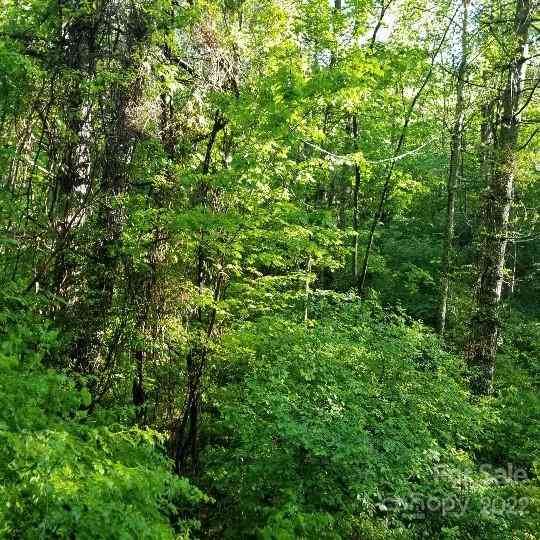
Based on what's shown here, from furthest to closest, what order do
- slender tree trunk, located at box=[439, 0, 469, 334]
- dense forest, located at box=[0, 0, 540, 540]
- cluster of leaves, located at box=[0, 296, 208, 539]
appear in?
slender tree trunk, located at box=[439, 0, 469, 334] → dense forest, located at box=[0, 0, 540, 540] → cluster of leaves, located at box=[0, 296, 208, 539]

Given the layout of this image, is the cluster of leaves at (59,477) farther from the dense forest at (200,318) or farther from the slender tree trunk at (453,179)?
the slender tree trunk at (453,179)

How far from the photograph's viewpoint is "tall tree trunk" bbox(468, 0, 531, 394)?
991 centimetres

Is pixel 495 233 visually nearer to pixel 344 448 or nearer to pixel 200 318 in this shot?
pixel 200 318

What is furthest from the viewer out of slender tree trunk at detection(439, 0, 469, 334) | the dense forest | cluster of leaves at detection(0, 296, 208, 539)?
slender tree trunk at detection(439, 0, 469, 334)

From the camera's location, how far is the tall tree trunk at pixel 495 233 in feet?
32.5

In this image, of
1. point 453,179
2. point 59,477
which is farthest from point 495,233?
point 59,477

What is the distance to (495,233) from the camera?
9.95 m

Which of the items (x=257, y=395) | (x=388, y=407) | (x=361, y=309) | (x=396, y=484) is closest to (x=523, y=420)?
(x=361, y=309)

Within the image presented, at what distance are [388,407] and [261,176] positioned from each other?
3530mm

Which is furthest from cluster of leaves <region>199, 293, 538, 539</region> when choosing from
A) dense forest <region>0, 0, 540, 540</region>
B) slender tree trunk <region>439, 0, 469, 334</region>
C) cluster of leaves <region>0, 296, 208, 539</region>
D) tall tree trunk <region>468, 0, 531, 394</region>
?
slender tree trunk <region>439, 0, 469, 334</region>

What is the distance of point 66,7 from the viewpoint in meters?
5.98

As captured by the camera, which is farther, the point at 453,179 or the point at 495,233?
the point at 453,179

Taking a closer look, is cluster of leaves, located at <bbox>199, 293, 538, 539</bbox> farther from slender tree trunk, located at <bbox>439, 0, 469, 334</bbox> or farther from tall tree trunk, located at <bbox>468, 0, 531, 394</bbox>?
slender tree trunk, located at <bbox>439, 0, 469, 334</bbox>

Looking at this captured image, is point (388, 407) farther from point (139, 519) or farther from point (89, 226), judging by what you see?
point (89, 226)
